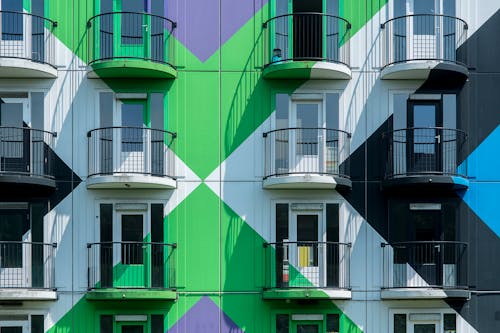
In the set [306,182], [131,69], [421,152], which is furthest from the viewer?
[421,152]

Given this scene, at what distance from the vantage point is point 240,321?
1664cm

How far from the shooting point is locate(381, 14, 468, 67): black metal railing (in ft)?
55.4

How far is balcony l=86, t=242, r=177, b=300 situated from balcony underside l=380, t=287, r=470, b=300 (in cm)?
507

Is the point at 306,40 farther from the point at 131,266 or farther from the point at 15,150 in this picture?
the point at 15,150

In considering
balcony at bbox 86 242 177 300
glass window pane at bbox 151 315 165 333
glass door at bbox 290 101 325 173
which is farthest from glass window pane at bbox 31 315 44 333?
glass door at bbox 290 101 325 173

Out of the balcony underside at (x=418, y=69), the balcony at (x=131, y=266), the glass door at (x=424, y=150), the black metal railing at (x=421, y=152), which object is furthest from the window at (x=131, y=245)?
the balcony underside at (x=418, y=69)

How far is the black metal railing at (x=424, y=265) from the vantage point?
16469 mm

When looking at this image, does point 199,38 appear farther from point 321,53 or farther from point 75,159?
point 75,159

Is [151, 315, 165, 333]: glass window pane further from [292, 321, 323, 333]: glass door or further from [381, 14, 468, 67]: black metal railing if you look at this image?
[381, 14, 468, 67]: black metal railing

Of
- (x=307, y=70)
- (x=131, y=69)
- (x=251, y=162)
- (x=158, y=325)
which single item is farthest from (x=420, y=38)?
(x=158, y=325)

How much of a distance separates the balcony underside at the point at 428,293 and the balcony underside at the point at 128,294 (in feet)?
16.8

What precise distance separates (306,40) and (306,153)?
2.69m

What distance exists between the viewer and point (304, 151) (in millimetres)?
16781

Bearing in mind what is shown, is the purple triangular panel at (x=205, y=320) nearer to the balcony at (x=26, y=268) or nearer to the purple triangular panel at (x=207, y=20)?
the balcony at (x=26, y=268)
